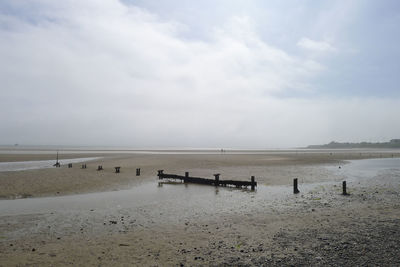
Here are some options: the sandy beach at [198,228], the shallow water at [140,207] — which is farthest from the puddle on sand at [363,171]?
the shallow water at [140,207]

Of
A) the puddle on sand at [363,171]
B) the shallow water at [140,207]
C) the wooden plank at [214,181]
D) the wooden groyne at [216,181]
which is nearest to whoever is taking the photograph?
the shallow water at [140,207]

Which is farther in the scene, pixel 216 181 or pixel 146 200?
pixel 216 181

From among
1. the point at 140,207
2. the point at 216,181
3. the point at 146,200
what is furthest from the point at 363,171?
the point at 140,207

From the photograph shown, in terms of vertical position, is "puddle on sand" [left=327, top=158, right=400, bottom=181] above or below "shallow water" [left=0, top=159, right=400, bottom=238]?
below

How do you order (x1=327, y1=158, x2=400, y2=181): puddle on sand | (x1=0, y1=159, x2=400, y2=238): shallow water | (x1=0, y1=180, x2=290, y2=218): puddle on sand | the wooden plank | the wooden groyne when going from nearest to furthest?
(x1=0, y1=159, x2=400, y2=238): shallow water
(x1=0, y1=180, x2=290, y2=218): puddle on sand
the wooden groyne
the wooden plank
(x1=327, y1=158, x2=400, y2=181): puddle on sand

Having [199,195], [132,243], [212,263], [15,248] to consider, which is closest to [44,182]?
[199,195]

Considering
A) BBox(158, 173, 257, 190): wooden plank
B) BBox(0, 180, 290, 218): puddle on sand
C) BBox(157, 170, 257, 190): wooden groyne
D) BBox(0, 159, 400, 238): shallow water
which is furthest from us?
BBox(158, 173, 257, 190): wooden plank

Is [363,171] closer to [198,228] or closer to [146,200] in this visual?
[146,200]

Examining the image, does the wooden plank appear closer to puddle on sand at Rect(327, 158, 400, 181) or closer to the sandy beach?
the sandy beach

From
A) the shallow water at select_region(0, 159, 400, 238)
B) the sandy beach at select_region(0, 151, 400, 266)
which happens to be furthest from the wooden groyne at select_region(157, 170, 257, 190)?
the sandy beach at select_region(0, 151, 400, 266)

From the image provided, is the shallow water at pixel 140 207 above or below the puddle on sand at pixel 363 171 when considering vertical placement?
above

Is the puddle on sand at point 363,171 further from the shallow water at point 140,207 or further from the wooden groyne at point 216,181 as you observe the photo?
the wooden groyne at point 216,181

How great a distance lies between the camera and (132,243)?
29.7ft

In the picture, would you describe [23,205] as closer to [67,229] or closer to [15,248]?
[67,229]
